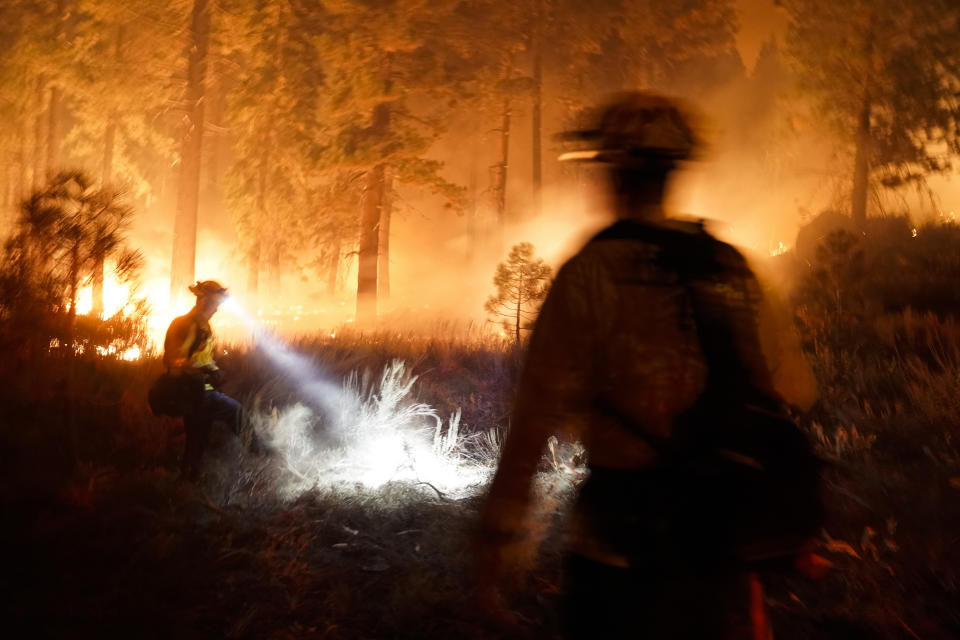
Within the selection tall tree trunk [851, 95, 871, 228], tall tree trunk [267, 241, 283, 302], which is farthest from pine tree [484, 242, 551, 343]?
tall tree trunk [851, 95, 871, 228]

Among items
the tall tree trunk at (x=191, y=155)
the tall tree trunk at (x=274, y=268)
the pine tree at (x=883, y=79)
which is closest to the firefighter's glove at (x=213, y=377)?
the tall tree trunk at (x=191, y=155)

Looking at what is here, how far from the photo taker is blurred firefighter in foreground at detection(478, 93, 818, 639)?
1.44 m

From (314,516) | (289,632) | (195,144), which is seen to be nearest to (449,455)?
(314,516)

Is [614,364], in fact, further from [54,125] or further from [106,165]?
[54,125]

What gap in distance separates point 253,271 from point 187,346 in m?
14.7

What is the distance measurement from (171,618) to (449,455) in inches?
139

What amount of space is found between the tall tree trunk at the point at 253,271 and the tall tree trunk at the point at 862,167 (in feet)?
51.6

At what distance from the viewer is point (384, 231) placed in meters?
16.9

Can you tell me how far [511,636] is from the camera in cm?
341

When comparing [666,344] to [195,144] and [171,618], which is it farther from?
[195,144]

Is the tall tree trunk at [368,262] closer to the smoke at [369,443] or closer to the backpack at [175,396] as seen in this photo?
the smoke at [369,443]

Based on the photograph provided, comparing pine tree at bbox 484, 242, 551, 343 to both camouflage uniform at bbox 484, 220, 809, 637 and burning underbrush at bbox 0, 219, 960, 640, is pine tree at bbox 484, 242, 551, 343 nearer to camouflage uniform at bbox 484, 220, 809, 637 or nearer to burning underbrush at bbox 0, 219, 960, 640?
burning underbrush at bbox 0, 219, 960, 640

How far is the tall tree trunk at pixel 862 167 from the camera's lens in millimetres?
15469

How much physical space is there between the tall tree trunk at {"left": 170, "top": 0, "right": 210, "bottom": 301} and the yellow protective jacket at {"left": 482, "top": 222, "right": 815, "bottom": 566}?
15.4 m
